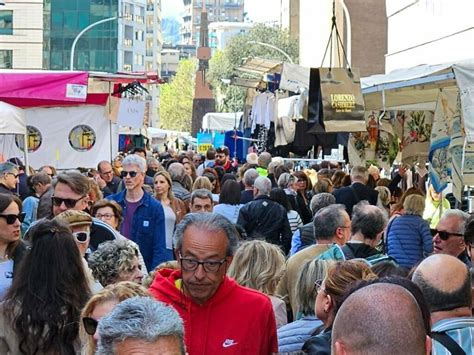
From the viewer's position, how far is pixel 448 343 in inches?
202

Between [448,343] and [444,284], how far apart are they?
1.44 ft

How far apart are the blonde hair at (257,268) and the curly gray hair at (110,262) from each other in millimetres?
1037

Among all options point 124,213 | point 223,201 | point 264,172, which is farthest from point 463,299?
point 264,172

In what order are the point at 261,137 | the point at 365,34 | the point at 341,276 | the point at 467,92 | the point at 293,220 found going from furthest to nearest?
the point at 365,34, the point at 261,137, the point at 293,220, the point at 467,92, the point at 341,276

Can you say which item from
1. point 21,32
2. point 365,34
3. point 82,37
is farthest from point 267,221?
point 82,37

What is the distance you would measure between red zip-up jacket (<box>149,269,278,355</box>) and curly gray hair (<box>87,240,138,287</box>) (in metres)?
1.53

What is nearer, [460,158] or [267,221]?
[460,158]

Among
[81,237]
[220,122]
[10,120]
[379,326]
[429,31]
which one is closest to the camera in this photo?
[379,326]

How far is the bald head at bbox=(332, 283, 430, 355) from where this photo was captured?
128 inches

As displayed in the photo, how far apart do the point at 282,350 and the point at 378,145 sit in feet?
32.5

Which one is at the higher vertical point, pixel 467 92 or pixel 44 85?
pixel 44 85

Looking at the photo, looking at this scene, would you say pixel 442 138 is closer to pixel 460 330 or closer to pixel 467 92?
pixel 467 92

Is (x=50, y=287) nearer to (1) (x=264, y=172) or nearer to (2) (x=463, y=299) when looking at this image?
(2) (x=463, y=299)

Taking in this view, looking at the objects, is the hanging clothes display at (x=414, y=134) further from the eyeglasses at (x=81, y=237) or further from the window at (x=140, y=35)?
the window at (x=140, y=35)
